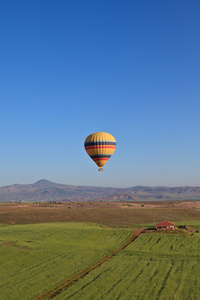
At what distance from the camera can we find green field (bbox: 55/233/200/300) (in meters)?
37.7

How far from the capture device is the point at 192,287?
3978 cm

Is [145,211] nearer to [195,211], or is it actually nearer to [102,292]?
[195,211]

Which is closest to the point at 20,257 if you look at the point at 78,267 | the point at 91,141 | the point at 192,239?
the point at 78,267

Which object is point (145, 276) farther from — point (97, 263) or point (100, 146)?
point (100, 146)

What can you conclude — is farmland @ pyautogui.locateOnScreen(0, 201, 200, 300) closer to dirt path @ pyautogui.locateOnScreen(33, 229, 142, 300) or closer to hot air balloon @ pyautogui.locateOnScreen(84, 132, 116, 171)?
dirt path @ pyautogui.locateOnScreen(33, 229, 142, 300)

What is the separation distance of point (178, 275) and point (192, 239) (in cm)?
3012

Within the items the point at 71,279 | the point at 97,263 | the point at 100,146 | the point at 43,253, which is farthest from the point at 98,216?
the point at 71,279

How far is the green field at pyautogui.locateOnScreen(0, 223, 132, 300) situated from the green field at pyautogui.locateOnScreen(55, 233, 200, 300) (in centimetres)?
397

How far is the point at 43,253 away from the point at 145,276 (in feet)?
73.7

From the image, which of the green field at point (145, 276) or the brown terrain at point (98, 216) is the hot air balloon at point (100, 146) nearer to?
the green field at point (145, 276)

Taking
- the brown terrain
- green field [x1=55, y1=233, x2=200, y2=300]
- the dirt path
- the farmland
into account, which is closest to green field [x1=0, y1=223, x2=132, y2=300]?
the farmland

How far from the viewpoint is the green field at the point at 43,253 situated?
137 ft

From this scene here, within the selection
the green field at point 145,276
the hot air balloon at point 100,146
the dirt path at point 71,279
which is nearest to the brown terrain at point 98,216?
the hot air balloon at point 100,146

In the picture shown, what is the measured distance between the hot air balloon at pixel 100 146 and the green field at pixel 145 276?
2367cm
